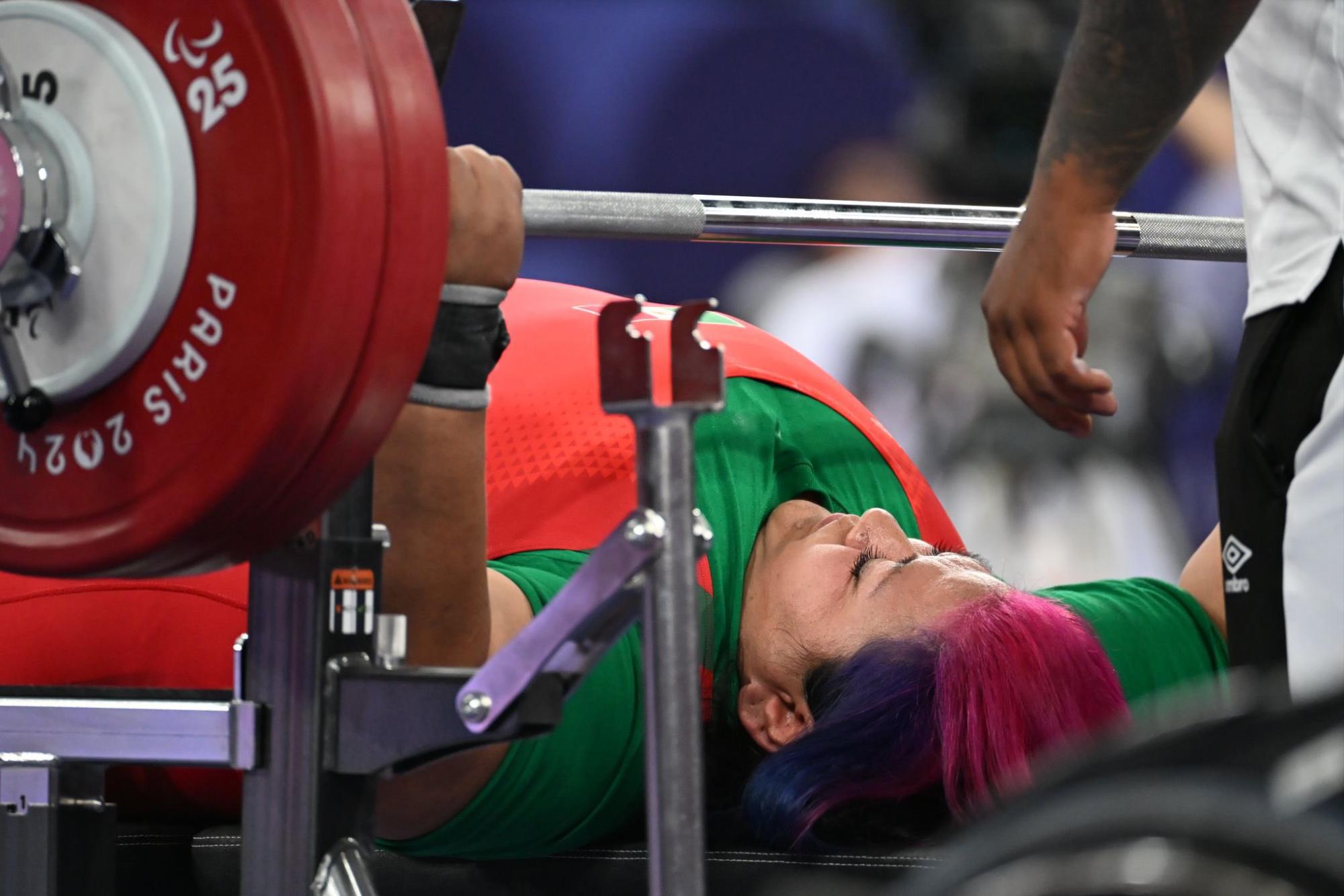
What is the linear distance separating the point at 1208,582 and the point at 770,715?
0.49m

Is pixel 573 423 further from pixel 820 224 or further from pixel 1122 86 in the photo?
pixel 1122 86

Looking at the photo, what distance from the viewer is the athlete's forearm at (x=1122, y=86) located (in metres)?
0.78

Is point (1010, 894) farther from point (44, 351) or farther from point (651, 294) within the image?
point (651, 294)

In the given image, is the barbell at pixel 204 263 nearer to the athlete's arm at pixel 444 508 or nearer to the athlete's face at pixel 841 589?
the athlete's arm at pixel 444 508

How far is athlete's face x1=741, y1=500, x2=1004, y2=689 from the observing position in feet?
4.25

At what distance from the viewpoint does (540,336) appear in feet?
4.92

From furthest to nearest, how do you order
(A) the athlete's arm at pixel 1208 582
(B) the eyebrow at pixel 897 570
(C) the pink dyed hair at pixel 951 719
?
(A) the athlete's arm at pixel 1208 582
(B) the eyebrow at pixel 897 570
(C) the pink dyed hair at pixel 951 719

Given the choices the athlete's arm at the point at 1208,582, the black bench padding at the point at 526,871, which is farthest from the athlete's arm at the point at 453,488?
the athlete's arm at the point at 1208,582

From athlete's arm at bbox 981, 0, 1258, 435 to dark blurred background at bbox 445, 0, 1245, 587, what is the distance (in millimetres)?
1457

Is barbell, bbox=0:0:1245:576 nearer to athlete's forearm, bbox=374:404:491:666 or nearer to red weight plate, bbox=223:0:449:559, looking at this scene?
red weight plate, bbox=223:0:449:559

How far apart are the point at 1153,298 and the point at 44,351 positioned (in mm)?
A: 2150

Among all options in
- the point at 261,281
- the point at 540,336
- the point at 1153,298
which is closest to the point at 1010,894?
the point at 261,281

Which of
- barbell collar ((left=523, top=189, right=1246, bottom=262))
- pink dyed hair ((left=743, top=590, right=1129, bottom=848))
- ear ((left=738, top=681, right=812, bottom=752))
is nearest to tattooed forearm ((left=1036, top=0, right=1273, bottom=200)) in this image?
barbell collar ((left=523, top=189, right=1246, bottom=262))

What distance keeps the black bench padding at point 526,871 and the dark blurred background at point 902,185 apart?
1.32 metres
